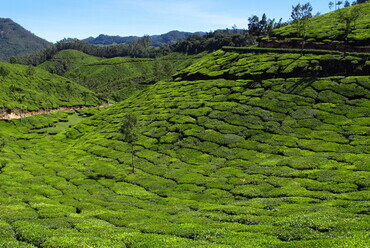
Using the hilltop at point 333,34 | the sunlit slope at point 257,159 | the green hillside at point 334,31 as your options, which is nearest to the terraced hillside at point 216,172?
the sunlit slope at point 257,159

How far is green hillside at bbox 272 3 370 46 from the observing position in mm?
86750

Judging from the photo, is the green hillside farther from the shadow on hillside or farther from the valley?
the shadow on hillside

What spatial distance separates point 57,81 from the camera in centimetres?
18462

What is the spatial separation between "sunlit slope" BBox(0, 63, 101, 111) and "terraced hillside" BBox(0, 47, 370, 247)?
135ft

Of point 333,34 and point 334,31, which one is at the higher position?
point 334,31

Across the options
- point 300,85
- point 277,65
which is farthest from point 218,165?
point 277,65

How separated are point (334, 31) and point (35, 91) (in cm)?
14569

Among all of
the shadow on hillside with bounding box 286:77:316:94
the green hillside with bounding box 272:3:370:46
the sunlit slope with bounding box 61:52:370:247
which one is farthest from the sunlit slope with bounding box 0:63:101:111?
the green hillside with bounding box 272:3:370:46

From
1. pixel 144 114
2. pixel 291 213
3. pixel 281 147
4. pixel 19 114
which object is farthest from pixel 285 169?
pixel 19 114

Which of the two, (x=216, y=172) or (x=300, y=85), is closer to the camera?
(x=216, y=172)

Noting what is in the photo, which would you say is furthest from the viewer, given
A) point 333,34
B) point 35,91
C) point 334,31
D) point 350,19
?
point 35,91

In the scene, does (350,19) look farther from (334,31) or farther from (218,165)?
(218,165)

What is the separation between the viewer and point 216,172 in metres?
49.0

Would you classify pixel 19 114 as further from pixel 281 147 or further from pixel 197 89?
pixel 281 147
